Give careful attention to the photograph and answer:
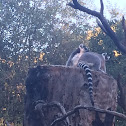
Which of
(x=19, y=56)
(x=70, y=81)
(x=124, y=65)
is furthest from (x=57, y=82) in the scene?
(x=19, y=56)

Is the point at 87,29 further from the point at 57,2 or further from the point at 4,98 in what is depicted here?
the point at 4,98

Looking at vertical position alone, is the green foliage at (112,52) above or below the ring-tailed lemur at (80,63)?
above

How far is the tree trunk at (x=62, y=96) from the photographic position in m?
4.19

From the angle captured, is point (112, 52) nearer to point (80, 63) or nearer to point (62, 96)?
point (80, 63)

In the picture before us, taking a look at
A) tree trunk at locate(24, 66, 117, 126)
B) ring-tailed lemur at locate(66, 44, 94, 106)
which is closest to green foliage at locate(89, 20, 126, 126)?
ring-tailed lemur at locate(66, 44, 94, 106)

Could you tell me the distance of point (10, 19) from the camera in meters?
14.4

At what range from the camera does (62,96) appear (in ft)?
13.9

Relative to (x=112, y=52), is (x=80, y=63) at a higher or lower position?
lower

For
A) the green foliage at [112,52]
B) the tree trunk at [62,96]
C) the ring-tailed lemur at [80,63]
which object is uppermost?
the green foliage at [112,52]

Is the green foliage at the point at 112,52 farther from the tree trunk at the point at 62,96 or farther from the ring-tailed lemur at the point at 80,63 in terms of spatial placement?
the tree trunk at the point at 62,96

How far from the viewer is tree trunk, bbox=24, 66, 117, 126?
4191 millimetres

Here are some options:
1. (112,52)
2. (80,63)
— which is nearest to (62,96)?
(80,63)

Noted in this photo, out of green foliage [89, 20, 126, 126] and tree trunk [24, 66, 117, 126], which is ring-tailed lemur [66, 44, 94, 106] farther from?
green foliage [89, 20, 126, 126]

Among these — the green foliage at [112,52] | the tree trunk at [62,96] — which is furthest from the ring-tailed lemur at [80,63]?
the green foliage at [112,52]
